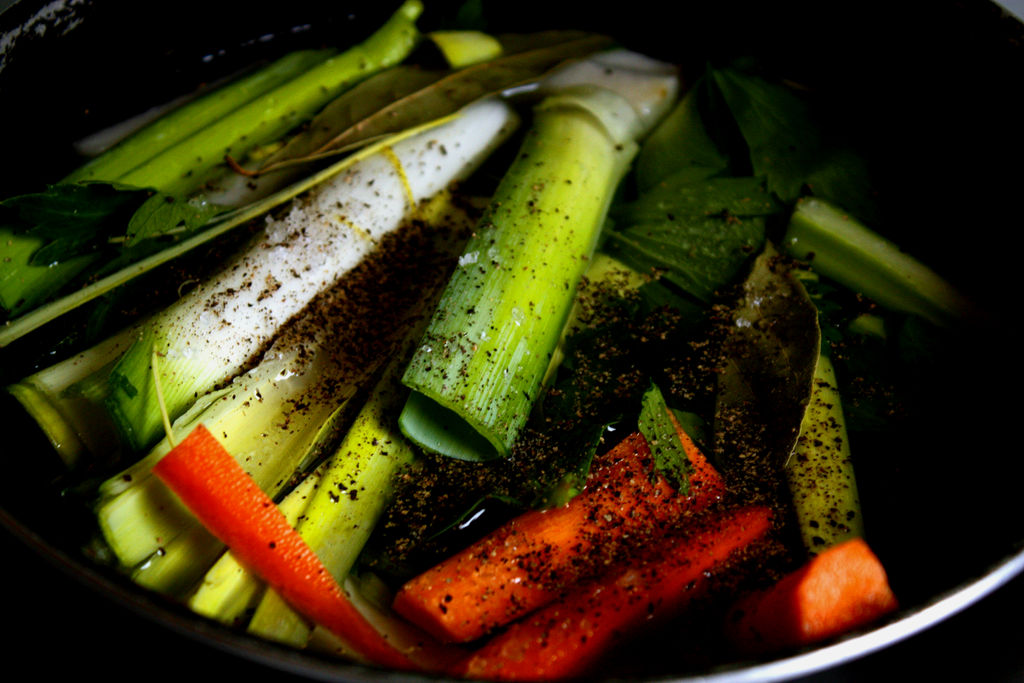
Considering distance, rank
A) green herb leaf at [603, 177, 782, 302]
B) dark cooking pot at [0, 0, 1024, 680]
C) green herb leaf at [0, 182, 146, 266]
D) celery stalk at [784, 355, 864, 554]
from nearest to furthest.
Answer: dark cooking pot at [0, 0, 1024, 680] → celery stalk at [784, 355, 864, 554] → green herb leaf at [0, 182, 146, 266] → green herb leaf at [603, 177, 782, 302]

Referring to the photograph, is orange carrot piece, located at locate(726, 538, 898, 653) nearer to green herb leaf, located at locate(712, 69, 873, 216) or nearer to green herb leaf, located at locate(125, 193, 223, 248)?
green herb leaf, located at locate(712, 69, 873, 216)

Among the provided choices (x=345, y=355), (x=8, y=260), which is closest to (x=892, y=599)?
(x=345, y=355)

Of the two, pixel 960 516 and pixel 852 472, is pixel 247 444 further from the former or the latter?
pixel 960 516

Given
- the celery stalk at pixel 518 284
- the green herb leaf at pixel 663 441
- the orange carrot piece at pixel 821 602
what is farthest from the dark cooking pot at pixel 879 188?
the celery stalk at pixel 518 284

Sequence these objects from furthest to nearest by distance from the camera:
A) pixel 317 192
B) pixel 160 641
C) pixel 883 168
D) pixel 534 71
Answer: pixel 534 71
pixel 883 168
pixel 317 192
pixel 160 641

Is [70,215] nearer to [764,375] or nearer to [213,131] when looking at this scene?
[213,131]

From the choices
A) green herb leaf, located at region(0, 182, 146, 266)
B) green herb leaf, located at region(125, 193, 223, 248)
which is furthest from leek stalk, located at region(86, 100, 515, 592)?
green herb leaf, located at region(0, 182, 146, 266)

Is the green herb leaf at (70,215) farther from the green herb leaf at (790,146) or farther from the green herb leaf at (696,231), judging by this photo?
the green herb leaf at (790,146)
